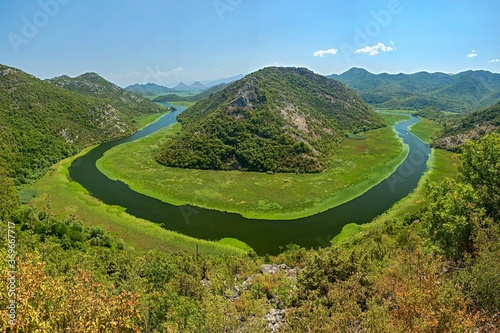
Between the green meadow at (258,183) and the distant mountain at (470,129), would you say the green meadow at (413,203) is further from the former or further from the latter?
the distant mountain at (470,129)

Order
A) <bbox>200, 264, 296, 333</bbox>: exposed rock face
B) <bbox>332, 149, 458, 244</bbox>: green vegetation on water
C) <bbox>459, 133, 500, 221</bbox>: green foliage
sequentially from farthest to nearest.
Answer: <bbox>332, 149, 458, 244</bbox>: green vegetation on water < <bbox>459, 133, 500, 221</bbox>: green foliage < <bbox>200, 264, 296, 333</bbox>: exposed rock face

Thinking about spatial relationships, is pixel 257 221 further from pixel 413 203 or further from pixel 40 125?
pixel 40 125

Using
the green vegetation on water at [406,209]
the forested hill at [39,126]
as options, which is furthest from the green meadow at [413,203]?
the forested hill at [39,126]

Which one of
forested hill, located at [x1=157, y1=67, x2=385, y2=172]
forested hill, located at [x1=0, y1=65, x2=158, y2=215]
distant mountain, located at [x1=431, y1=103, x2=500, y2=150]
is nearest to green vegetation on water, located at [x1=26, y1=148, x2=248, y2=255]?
forested hill, located at [x1=0, y1=65, x2=158, y2=215]

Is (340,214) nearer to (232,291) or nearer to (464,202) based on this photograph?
(464,202)

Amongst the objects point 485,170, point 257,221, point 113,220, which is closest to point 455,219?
point 485,170

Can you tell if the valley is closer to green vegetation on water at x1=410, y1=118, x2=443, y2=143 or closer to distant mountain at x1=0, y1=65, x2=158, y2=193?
distant mountain at x1=0, y1=65, x2=158, y2=193
